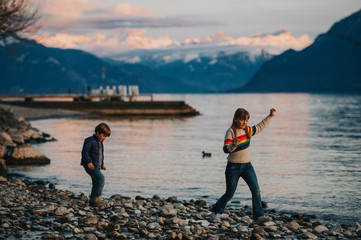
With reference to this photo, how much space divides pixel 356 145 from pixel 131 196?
2269cm

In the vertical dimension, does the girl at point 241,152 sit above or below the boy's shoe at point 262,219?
above

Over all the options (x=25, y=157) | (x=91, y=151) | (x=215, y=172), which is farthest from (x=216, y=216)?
(x=25, y=157)

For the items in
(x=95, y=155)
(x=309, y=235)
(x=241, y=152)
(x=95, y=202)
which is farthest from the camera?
(x=95, y=202)

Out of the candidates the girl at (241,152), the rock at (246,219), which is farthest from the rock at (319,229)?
the rock at (246,219)

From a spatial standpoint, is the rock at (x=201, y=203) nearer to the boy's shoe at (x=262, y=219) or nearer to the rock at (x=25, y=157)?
the boy's shoe at (x=262, y=219)

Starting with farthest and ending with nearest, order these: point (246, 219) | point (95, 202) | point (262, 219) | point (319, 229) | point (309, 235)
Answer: point (95, 202)
point (246, 219)
point (262, 219)
point (319, 229)
point (309, 235)

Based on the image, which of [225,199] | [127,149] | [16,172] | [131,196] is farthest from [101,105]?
[225,199]

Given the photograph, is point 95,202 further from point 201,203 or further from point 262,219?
point 262,219

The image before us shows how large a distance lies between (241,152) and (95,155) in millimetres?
3377

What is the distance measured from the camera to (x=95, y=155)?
12367mm

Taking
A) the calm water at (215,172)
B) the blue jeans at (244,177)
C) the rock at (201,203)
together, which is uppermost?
the blue jeans at (244,177)

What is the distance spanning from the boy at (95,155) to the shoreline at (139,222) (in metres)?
0.37

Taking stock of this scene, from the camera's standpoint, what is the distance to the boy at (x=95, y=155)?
39.4 ft

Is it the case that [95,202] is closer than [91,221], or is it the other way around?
[91,221]
